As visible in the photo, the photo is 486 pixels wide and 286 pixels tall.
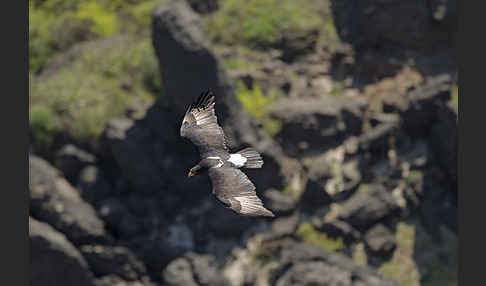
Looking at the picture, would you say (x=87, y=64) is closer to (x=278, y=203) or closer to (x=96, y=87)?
(x=96, y=87)

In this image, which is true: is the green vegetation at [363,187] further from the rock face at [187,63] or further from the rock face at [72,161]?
the rock face at [72,161]

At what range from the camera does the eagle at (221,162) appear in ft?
57.1

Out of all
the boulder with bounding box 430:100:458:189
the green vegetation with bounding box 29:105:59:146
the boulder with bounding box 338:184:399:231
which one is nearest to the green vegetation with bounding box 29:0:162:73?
the green vegetation with bounding box 29:105:59:146

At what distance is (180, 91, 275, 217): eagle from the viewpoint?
17.4 meters

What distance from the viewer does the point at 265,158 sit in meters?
28.9

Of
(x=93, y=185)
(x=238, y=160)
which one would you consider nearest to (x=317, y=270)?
(x=238, y=160)

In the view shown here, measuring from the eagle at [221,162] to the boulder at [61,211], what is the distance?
354 inches

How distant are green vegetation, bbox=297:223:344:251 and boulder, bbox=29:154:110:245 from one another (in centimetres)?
687

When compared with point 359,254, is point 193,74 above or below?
above

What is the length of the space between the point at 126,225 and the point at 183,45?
672 centimetres

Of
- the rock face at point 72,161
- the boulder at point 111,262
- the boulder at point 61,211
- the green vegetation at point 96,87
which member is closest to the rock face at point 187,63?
the green vegetation at point 96,87

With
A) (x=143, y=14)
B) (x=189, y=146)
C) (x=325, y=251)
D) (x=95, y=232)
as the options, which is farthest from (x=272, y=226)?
(x=143, y=14)

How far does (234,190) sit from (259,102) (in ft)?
46.5

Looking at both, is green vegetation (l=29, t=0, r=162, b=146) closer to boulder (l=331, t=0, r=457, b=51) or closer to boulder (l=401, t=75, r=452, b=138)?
boulder (l=331, t=0, r=457, b=51)
